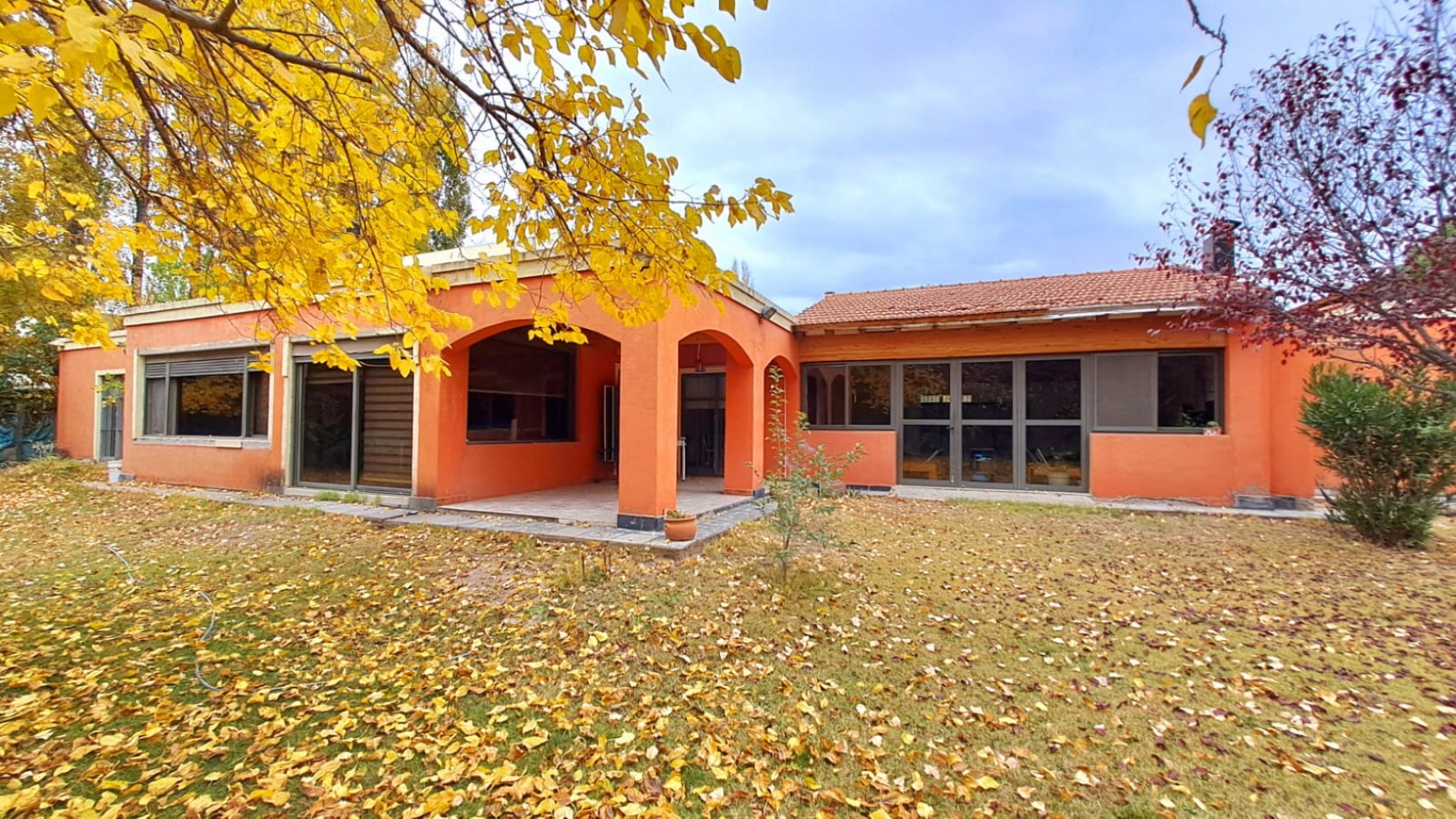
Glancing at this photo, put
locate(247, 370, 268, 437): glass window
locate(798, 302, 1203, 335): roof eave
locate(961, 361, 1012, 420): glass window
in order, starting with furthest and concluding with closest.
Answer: locate(961, 361, 1012, 420): glass window, locate(247, 370, 268, 437): glass window, locate(798, 302, 1203, 335): roof eave

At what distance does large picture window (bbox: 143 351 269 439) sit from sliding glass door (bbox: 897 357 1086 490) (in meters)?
11.9

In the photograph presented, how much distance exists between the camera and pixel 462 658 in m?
3.78

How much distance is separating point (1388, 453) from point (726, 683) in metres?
8.39

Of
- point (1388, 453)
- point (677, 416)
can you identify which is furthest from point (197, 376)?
point (1388, 453)

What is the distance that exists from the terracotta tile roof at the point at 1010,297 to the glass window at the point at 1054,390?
1.10 metres

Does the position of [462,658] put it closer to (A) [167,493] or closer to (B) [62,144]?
(B) [62,144]

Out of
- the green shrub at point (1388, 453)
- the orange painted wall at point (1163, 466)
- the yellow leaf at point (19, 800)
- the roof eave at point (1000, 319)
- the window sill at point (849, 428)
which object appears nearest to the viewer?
the yellow leaf at point (19, 800)

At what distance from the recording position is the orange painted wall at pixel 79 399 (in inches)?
579

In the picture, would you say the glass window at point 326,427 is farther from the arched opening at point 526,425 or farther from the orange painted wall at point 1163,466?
the orange painted wall at point 1163,466


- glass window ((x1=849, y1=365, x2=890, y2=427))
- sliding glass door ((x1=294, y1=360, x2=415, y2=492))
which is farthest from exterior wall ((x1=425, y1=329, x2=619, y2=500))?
glass window ((x1=849, y1=365, x2=890, y2=427))

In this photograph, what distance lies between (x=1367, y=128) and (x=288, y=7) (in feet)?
25.0

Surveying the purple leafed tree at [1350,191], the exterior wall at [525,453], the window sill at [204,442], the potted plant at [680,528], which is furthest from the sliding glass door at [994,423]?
the window sill at [204,442]

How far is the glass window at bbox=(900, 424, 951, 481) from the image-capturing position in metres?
11.0

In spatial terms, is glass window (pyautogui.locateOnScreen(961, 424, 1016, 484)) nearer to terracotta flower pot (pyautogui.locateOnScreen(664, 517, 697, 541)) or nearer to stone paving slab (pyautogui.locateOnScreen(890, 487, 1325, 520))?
stone paving slab (pyautogui.locateOnScreen(890, 487, 1325, 520))
